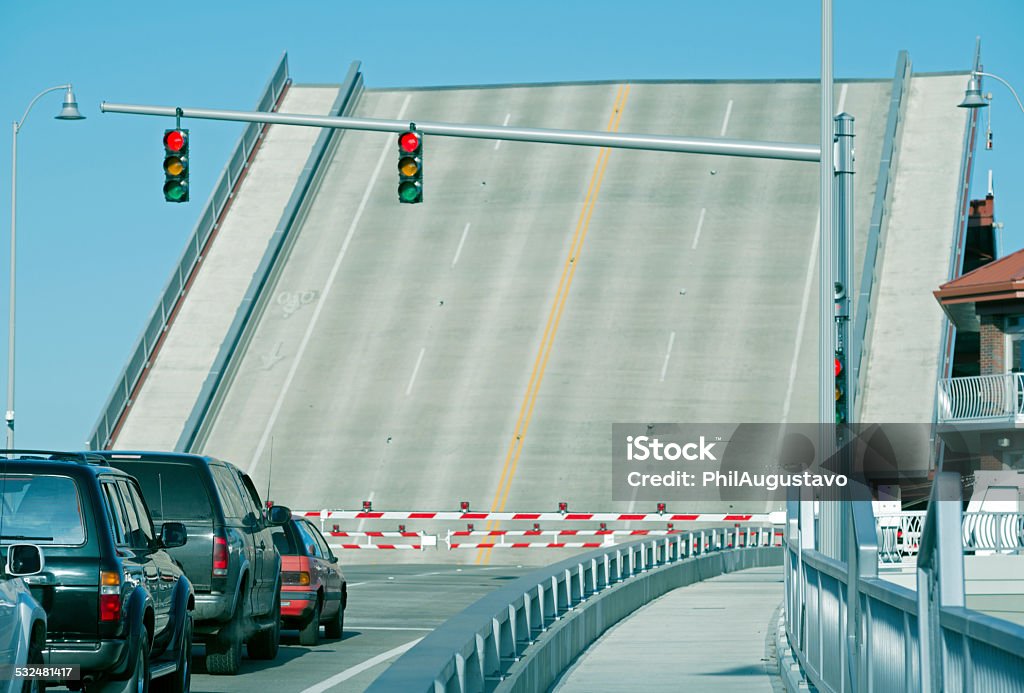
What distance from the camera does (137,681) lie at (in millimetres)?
11000

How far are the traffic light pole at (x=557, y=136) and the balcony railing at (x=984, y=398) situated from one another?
24.9 metres

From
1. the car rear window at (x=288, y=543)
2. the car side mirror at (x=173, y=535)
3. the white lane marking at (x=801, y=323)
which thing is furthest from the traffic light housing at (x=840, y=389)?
the white lane marking at (x=801, y=323)

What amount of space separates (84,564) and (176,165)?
13.4 metres

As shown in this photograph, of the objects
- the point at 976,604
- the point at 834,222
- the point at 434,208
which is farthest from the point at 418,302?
the point at 834,222

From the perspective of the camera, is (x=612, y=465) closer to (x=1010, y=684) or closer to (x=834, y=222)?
(x=834, y=222)

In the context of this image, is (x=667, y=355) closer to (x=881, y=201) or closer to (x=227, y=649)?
(x=881, y=201)

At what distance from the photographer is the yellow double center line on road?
45.6 meters

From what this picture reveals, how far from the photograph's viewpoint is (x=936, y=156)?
52.8 meters

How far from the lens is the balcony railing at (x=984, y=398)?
43.6m

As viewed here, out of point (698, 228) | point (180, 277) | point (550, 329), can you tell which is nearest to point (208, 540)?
point (550, 329)

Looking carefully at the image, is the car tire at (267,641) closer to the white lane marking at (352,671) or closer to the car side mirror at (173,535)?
the white lane marking at (352,671)

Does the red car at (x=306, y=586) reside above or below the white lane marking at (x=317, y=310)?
below

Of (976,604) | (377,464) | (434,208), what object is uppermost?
(434,208)

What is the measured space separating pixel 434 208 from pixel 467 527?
1535 centimetres
